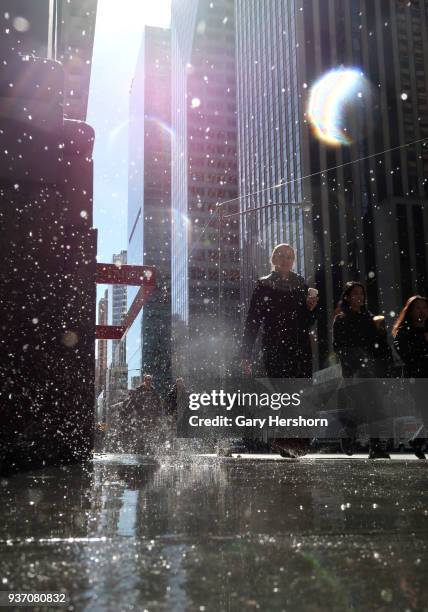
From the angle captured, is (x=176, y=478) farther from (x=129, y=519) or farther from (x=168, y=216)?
(x=168, y=216)

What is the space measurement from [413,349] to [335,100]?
193 ft

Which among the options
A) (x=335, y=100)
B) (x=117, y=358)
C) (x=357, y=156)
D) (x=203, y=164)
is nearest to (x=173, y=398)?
(x=357, y=156)

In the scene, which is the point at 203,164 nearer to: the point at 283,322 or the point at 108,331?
the point at 108,331

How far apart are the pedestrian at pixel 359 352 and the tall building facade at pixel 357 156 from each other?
43.9 metres

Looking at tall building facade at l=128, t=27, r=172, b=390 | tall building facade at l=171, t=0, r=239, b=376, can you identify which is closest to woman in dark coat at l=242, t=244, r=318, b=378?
tall building facade at l=171, t=0, r=239, b=376

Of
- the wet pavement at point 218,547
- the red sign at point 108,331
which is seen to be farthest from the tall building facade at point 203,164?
the wet pavement at point 218,547

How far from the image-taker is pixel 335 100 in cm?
5931

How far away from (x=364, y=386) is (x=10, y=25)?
4006 millimetres

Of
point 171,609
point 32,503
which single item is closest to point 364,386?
point 32,503

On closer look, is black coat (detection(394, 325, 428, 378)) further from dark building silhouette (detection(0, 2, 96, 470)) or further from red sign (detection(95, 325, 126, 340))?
red sign (detection(95, 325, 126, 340))

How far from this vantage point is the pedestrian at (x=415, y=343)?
5.49 metres

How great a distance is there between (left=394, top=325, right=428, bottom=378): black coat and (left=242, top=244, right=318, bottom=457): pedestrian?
1276 mm

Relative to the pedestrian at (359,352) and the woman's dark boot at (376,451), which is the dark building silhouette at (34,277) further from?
the woman's dark boot at (376,451)

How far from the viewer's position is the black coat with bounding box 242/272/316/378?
15.7 ft
